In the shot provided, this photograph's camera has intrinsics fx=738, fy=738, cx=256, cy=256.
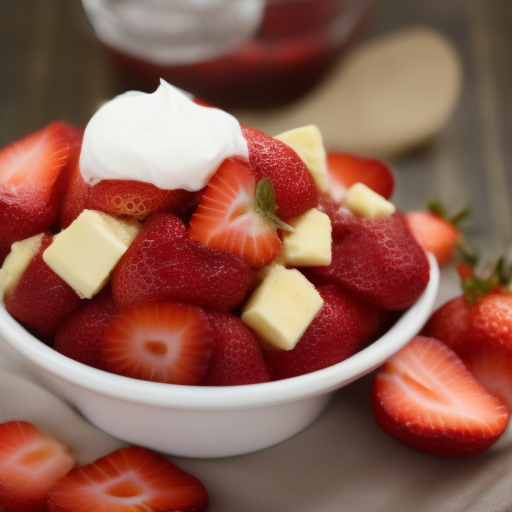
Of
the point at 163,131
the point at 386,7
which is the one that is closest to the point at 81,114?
the point at 386,7

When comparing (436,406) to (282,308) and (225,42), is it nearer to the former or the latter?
(282,308)

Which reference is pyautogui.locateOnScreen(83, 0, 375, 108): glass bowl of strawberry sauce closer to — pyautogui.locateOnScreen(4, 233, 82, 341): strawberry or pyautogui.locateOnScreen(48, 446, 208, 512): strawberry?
pyautogui.locateOnScreen(4, 233, 82, 341): strawberry

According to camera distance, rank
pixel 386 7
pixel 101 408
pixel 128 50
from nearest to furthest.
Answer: pixel 101 408
pixel 128 50
pixel 386 7

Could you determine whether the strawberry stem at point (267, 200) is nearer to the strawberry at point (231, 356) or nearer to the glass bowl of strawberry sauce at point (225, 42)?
the strawberry at point (231, 356)

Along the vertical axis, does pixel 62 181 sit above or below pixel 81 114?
above

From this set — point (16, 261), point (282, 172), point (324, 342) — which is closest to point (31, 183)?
point (16, 261)

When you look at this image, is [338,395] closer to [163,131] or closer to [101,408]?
[101,408]
